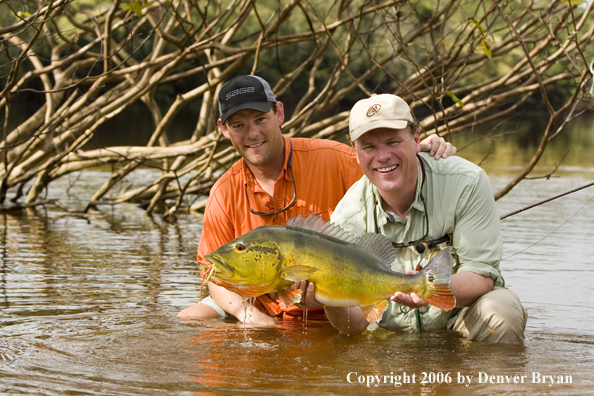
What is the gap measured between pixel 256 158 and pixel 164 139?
24.1 ft

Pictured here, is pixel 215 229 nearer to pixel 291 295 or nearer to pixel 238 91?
pixel 238 91

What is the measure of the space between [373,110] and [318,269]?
3.39ft

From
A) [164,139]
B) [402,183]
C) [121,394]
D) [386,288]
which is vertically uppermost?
[164,139]

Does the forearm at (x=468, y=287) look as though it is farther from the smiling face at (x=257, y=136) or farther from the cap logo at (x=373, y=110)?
the smiling face at (x=257, y=136)

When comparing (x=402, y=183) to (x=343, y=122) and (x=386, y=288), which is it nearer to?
(x=386, y=288)

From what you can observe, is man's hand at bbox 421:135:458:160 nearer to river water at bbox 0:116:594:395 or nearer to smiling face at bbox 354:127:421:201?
smiling face at bbox 354:127:421:201

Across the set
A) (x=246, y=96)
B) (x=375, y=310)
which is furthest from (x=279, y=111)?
(x=375, y=310)

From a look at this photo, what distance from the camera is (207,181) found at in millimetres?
11914

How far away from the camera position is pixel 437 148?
516 centimetres

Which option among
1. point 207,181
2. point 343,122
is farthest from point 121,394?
point 207,181

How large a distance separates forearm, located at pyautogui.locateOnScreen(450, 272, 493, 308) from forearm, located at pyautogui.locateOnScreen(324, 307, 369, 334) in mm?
604

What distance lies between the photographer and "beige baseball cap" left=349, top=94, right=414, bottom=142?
4641mm

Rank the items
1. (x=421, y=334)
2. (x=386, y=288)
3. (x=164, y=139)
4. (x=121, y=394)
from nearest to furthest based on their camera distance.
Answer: (x=121, y=394)
(x=386, y=288)
(x=421, y=334)
(x=164, y=139)

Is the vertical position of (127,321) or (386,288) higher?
(386,288)
